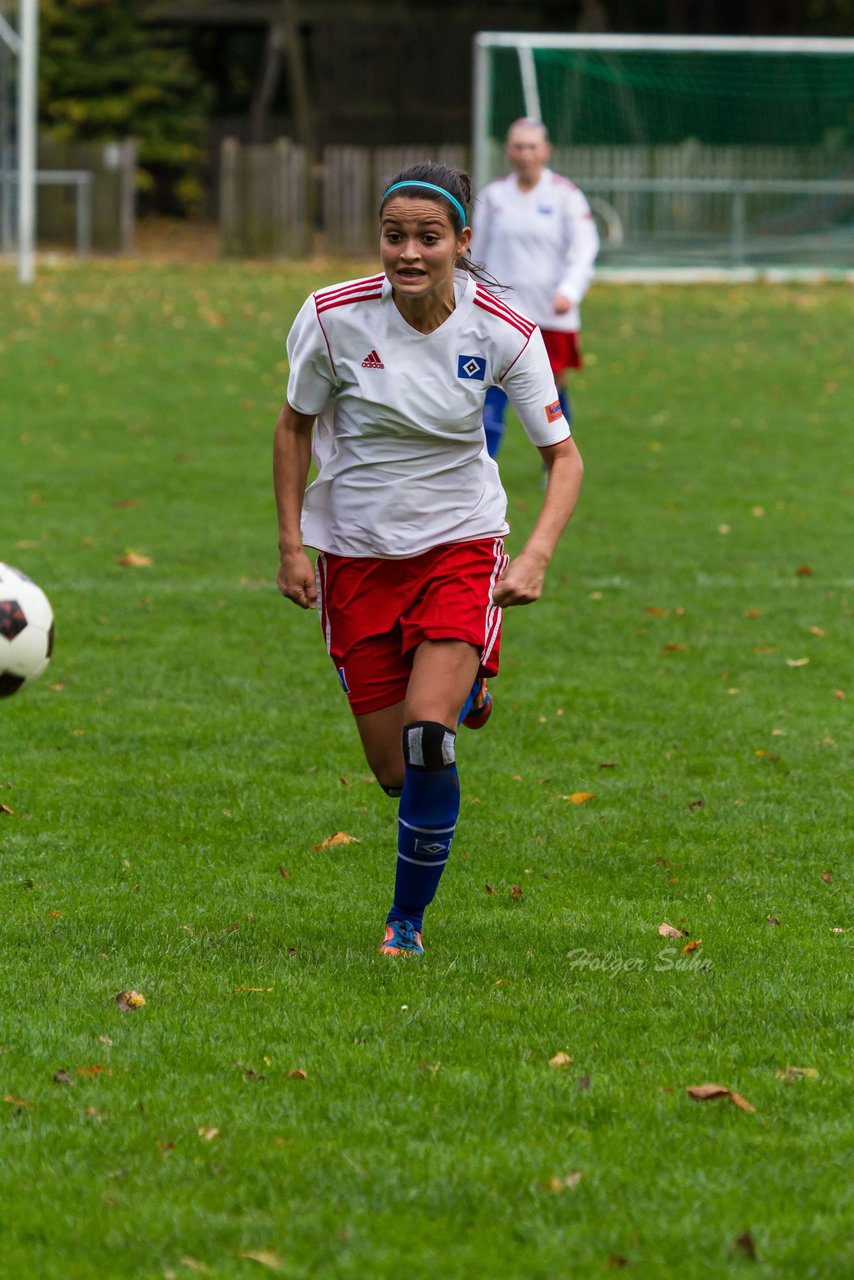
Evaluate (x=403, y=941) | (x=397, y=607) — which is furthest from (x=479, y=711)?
(x=403, y=941)

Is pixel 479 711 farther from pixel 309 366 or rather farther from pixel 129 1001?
pixel 129 1001

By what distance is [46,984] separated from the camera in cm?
446

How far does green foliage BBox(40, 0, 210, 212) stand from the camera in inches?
1638

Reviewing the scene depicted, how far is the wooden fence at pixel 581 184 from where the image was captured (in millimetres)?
27906

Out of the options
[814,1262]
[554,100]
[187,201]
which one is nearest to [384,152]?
[554,100]

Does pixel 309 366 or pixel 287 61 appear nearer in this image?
pixel 309 366

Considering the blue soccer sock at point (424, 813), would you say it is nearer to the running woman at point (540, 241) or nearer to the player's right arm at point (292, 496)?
the player's right arm at point (292, 496)

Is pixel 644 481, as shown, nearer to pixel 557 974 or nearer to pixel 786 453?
pixel 786 453

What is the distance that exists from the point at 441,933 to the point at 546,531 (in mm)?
1142

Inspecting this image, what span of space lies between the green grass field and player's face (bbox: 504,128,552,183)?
2.38 metres

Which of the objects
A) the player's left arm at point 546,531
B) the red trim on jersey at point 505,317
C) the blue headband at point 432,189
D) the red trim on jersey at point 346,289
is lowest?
the player's left arm at point 546,531

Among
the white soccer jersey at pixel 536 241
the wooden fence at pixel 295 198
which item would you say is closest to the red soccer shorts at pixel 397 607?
the white soccer jersey at pixel 536 241

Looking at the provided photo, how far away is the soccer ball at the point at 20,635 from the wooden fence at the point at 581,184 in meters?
21.2

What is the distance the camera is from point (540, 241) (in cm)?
1192
